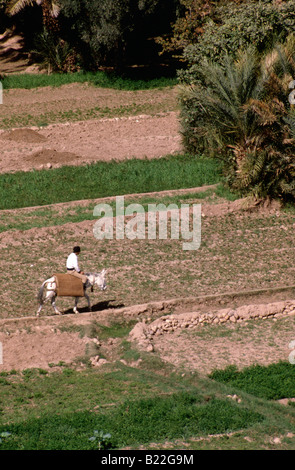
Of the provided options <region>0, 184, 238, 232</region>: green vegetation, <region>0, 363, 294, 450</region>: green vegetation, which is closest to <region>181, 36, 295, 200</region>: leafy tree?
<region>0, 184, 238, 232</region>: green vegetation

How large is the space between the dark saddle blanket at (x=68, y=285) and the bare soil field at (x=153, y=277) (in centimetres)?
54

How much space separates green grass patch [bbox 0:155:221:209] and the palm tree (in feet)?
32.9

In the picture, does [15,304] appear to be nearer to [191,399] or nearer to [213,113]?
[191,399]

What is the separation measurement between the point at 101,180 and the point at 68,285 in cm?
948

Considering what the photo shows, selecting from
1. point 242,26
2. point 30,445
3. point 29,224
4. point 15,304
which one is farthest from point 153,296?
point 242,26

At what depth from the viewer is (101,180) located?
2822 centimetres

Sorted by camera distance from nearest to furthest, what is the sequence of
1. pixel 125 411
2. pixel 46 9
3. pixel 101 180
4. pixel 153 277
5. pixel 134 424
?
pixel 134 424
pixel 125 411
pixel 153 277
pixel 101 180
pixel 46 9

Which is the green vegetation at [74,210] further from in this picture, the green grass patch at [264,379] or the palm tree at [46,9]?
the palm tree at [46,9]

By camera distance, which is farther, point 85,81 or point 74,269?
point 85,81

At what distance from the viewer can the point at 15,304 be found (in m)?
20.4

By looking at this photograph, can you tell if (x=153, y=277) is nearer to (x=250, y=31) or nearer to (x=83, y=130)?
(x=250, y=31)

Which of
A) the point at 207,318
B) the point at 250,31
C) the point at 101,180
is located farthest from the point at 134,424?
the point at 250,31

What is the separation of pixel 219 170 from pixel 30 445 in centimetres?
1615

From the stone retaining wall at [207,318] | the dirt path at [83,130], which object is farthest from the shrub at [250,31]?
the stone retaining wall at [207,318]
